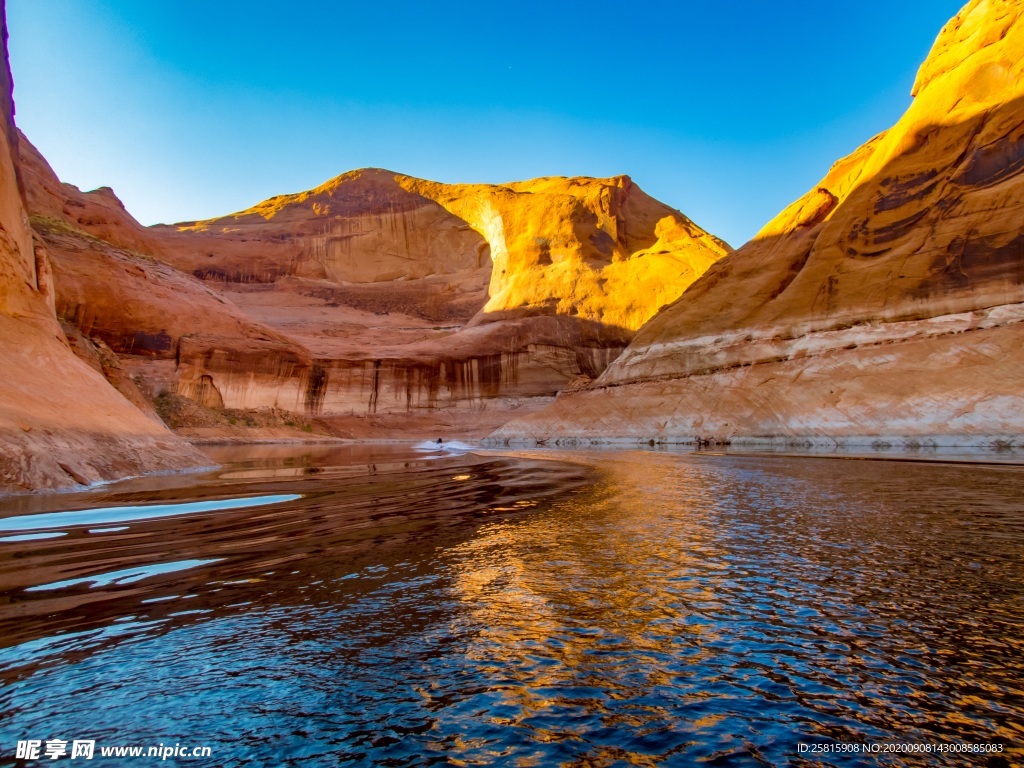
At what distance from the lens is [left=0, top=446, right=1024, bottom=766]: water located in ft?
7.13

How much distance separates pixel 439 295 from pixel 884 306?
3091 inches

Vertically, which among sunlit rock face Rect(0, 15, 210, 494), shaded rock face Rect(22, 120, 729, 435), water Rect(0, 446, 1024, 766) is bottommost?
water Rect(0, 446, 1024, 766)

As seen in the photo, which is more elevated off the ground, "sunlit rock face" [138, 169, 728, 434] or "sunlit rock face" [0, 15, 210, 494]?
"sunlit rock face" [138, 169, 728, 434]

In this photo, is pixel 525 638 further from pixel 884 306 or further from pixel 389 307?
pixel 389 307

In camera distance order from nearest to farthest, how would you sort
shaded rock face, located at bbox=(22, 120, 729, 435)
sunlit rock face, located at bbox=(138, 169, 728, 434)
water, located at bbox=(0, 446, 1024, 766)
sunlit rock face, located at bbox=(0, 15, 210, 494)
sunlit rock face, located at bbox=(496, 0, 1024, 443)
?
water, located at bbox=(0, 446, 1024, 766)
sunlit rock face, located at bbox=(0, 15, 210, 494)
sunlit rock face, located at bbox=(496, 0, 1024, 443)
shaded rock face, located at bbox=(22, 120, 729, 435)
sunlit rock face, located at bbox=(138, 169, 728, 434)

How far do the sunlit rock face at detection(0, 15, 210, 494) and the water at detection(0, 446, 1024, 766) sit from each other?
4486 mm

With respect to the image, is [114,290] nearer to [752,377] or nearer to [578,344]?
[578,344]

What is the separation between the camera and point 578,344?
6138 cm

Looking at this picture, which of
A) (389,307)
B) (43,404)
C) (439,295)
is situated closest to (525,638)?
(43,404)

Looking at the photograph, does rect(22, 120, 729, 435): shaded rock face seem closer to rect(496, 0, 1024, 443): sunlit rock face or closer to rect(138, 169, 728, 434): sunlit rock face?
rect(138, 169, 728, 434): sunlit rock face

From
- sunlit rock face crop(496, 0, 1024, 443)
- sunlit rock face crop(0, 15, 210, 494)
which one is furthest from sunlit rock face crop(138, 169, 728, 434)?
sunlit rock face crop(0, 15, 210, 494)

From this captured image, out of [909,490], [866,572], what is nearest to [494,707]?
[866,572]

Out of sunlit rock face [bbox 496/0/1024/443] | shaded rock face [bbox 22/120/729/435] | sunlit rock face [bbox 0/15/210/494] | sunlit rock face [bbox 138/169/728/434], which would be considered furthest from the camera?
sunlit rock face [bbox 138/169/728/434]

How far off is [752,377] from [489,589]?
2764cm
